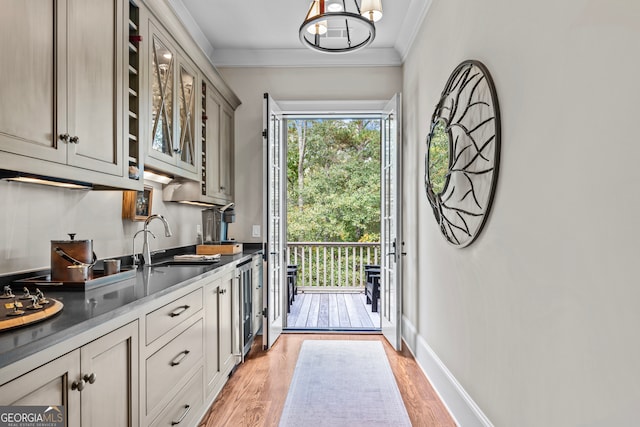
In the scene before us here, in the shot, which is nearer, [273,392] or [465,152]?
[465,152]

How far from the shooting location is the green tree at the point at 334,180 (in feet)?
28.3

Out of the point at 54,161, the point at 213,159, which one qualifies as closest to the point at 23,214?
the point at 54,161

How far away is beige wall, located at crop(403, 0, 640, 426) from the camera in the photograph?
1.06m

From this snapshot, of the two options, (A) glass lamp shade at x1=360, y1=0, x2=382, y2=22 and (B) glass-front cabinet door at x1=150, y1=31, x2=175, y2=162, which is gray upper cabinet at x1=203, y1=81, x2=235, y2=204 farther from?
(A) glass lamp shade at x1=360, y1=0, x2=382, y2=22

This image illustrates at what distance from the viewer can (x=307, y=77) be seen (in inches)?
161

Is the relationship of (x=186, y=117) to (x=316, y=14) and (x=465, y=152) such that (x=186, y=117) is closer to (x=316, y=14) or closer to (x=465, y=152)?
(x=316, y=14)

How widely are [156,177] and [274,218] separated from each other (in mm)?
1322

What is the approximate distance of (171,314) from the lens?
1.77 meters

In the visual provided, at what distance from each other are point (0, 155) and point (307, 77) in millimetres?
3221

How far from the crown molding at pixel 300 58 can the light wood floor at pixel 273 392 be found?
9.28 ft

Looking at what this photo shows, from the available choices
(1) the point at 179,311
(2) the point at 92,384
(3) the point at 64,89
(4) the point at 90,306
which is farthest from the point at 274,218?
(2) the point at 92,384

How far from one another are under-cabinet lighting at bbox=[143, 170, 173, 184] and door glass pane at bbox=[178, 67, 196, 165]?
7.5 inches

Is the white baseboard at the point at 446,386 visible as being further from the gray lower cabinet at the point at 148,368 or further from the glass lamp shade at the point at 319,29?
the glass lamp shade at the point at 319,29

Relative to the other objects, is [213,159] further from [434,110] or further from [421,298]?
[421,298]
